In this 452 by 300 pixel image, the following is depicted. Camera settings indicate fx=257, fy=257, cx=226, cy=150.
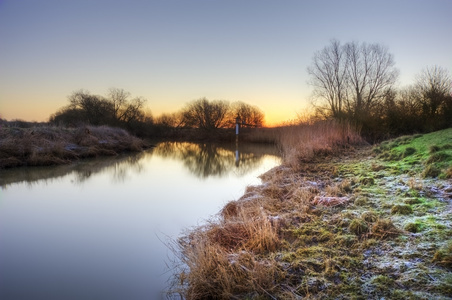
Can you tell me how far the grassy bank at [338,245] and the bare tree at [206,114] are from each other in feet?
124

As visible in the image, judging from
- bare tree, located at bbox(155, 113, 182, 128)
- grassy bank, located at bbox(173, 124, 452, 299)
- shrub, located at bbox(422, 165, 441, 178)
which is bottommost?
grassy bank, located at bbox(173, 124, 452, 299)

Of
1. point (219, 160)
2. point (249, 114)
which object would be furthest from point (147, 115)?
point (219, 160)

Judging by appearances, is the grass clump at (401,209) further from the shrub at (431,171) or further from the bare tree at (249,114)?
the bare tree at (249,114)

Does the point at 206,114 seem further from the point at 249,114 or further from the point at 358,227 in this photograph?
the point at 358,227

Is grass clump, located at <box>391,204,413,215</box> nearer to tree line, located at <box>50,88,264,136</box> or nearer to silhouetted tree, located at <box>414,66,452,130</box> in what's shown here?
silhouetted tree, located at <box>414,66,452,130</box>

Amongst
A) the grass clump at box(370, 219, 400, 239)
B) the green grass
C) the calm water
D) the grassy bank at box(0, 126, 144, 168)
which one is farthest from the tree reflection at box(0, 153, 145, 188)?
the green grass

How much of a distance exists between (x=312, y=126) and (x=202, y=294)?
11.4 metres

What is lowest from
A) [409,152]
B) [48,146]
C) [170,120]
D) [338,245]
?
[338,245]

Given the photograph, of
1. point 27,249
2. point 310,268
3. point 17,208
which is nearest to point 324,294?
point 310,268

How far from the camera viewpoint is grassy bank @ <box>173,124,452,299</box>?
97.7 inches

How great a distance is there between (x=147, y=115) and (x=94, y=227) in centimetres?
4533

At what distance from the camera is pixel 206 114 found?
1711 inches

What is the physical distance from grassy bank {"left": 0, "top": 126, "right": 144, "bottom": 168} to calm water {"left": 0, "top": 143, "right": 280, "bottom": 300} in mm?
1216

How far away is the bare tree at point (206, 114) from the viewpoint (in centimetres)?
4338
